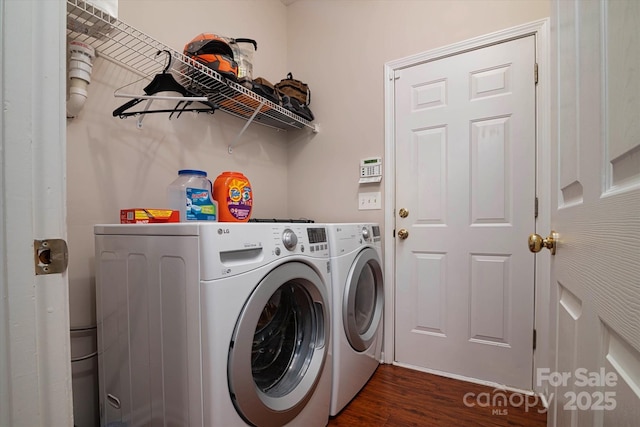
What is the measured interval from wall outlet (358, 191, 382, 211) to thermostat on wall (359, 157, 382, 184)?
99 mm

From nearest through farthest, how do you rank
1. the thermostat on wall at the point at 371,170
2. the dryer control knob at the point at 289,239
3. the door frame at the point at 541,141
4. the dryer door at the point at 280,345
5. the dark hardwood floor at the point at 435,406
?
the dryer door at the point at 280,345 → the dryer control knob at the point at 289,239 → the dark hardwood floor at the point at 435,406 → the door frame at the point at 541,141 → the thermostat on wall at the point at 371,170

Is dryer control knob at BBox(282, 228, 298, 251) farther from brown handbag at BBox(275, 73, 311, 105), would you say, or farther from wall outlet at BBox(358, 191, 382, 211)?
brown handbag at BBox(275, 73, 311, 105)

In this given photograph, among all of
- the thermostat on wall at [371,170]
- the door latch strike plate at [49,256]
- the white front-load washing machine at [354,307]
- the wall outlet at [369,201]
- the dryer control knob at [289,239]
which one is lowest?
the white front-load washing machine at [354,307]

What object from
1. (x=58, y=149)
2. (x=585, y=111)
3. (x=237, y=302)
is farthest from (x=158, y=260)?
(x=585, y=111)

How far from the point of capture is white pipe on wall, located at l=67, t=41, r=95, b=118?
42.9 inches

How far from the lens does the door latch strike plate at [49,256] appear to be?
436 millimetres

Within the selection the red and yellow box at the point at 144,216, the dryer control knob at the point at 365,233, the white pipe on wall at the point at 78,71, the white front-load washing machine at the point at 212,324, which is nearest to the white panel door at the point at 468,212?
the dryer control knob at the point at 365,233

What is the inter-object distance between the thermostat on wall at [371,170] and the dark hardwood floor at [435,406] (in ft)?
4.21

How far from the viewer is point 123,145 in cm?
137

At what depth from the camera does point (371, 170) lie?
2.01m

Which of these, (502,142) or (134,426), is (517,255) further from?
(134,426)

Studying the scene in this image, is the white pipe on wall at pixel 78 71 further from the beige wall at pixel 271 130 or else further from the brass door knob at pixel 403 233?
the brass door knob at pixel 403 233

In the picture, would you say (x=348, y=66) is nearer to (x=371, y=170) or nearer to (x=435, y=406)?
(x=371, y=170)

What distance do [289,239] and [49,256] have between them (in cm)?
69
